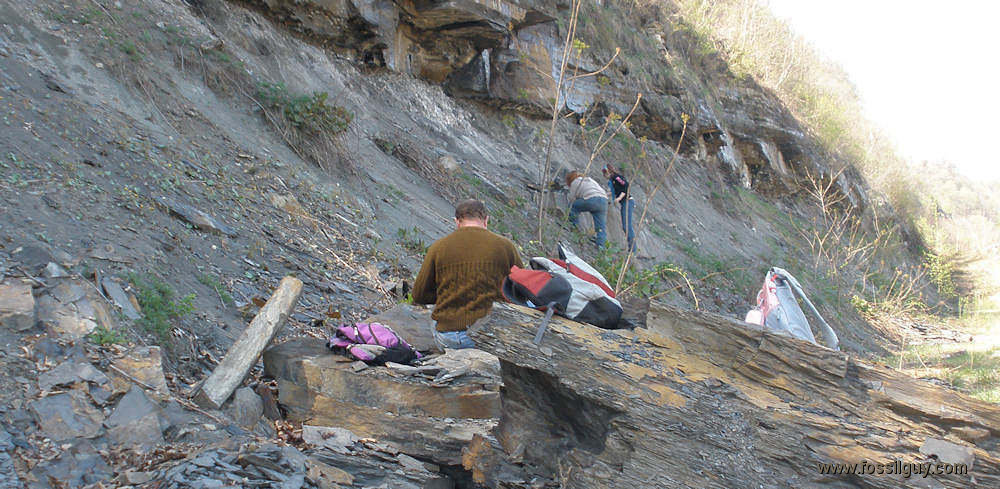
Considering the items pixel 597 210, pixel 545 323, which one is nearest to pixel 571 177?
pixel 597 210

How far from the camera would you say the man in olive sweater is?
402 cm

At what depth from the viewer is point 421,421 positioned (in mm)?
3588

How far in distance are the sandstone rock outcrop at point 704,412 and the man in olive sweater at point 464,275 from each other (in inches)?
28.2

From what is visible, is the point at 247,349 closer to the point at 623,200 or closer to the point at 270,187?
the point at 270,187

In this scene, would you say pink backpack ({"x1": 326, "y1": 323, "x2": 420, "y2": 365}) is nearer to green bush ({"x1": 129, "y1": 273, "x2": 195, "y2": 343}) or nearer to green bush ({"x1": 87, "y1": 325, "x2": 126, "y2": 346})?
green bush ({"x1": 129, "y1": 273, "x2": 195, "y2": 343})

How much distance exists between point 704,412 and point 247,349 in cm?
255

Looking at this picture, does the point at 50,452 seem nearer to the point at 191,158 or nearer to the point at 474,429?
the point at 474,429

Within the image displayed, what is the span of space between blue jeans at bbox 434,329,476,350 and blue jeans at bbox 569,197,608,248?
6.48 m

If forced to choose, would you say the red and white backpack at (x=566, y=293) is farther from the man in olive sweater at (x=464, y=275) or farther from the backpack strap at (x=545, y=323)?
the man in olive sweater at (x=464, y=275)

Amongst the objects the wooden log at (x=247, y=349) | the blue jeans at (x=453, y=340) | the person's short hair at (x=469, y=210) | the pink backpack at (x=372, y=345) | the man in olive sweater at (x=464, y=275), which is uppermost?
the person's short hair at (x=469, y=210)

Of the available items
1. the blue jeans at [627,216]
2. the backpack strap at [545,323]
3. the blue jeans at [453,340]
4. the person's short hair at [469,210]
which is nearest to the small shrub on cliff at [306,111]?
the person's short hair at [469,210]

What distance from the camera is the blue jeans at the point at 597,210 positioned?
34.0 feet

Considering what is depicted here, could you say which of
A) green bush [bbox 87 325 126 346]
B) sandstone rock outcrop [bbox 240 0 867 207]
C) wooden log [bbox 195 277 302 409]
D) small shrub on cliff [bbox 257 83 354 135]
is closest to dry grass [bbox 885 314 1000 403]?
wooden log [bbox 195 277 302 409]

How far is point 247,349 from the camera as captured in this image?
12.2ft
